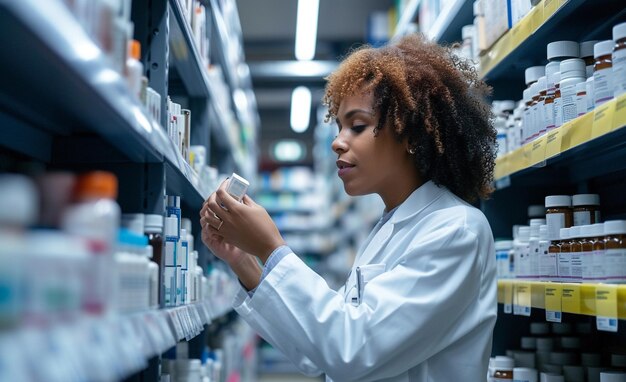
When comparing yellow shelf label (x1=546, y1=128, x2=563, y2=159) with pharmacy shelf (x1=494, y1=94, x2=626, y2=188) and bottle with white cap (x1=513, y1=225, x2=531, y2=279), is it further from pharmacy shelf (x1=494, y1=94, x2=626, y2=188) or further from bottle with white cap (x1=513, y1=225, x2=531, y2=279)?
bottle with white cap (x1=513, y1=225, x2=531, y2=279)

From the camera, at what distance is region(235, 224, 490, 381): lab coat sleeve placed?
1.62m

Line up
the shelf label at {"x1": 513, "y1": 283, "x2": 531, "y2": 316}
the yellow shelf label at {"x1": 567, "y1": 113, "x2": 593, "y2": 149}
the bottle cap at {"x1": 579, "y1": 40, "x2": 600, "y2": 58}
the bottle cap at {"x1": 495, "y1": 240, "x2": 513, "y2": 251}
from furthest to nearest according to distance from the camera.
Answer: the bottle cap at {"x1": 495, "y1": 240, "x2": 513, "y2": 251} → the shelf label at {"x1": 513, "y1": 283, "x2": 531, "y2": 316} → the bottle cap at {"x1": 579, "y1": 40, "x2": 600, "y2": 58} → the yellow shelf label at {"x1": 567, "y1": 113, "x2": 593, "y2": 149}

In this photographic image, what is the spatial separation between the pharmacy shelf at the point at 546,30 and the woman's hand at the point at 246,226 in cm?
107

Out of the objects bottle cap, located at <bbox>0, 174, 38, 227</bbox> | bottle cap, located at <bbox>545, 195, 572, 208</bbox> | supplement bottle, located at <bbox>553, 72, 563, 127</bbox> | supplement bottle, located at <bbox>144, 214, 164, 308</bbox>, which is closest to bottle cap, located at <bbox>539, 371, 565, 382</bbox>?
bottle cap, located at <bbox>545, 195, 572, 208</bbox>

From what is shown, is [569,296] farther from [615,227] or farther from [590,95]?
[590,95]

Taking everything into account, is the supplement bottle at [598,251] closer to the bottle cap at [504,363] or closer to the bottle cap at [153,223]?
the bottle cap at [504,363]

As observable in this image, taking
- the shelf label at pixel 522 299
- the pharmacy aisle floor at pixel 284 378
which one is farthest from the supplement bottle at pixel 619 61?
the pharmacy aisle floor at pixel 284 378

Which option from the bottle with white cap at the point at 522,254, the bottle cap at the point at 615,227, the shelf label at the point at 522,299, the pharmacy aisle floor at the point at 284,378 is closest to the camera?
the bottle cap at the point at 615,227

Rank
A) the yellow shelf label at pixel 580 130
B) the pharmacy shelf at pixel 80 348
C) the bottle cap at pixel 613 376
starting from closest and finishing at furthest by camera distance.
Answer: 1. the pharmacy shelf at pixel 80 348
2. the yellow shelf label at pixel 580 130
3. the bottle cap at pixel 613 376

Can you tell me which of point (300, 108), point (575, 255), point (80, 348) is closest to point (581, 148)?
point (575, 255)

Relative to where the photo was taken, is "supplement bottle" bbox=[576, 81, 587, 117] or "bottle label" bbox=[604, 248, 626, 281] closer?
"bottle label" bbox=[604, 248, 626, 281]

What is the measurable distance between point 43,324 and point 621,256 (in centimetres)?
131

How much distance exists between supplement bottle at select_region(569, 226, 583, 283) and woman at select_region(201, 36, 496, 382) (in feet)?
0.85

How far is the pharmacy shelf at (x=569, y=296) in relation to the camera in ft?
5.07
